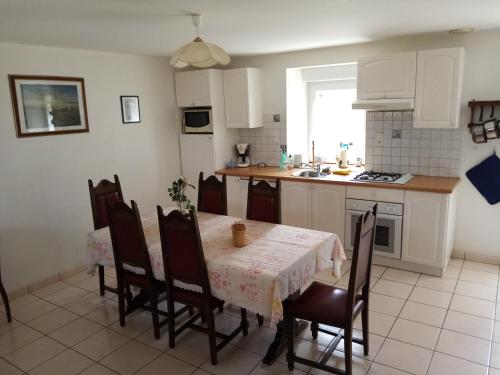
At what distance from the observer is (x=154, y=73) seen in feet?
14.8

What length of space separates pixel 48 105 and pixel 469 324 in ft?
12.8

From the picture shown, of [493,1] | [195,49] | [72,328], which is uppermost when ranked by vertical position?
[493,1]

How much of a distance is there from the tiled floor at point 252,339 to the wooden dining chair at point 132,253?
305 mm

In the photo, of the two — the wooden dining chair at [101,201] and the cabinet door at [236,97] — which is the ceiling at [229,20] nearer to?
the cabinet door at [236,97]

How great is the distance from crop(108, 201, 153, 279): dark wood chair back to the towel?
3056 millimetres

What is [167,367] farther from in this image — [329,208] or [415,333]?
[329,208]

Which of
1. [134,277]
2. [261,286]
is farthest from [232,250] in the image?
[134,277]

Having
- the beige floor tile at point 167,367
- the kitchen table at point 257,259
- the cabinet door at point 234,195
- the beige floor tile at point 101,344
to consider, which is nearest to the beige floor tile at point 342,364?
the kitchen table at point 257,259

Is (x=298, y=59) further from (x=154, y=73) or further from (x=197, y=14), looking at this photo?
(x=197, y=14)

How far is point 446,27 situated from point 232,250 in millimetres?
2534

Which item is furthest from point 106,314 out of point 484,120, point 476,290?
point 484,120

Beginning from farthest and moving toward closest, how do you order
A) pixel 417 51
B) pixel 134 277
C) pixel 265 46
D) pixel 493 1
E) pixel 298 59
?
pixel 298 59 → pixel 265 46 → pixel 417 51 → pixel 134 277 → pixel 493 1

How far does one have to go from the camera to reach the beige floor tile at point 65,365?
2.45m

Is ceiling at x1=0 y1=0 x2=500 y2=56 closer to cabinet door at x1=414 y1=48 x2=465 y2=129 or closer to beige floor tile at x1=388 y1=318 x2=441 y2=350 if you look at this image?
cabinet door at x1=414 y1=48 x2=465 y2=129
